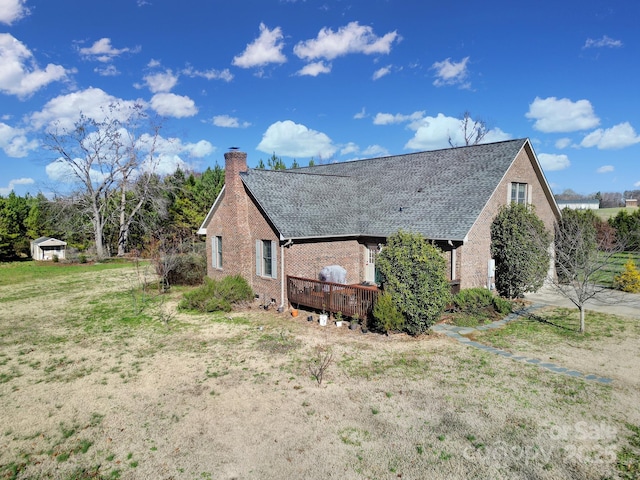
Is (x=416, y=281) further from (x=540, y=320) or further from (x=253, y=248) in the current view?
(x=253, y=248)

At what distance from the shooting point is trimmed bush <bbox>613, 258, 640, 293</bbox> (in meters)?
19.5

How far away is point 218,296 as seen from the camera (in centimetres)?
1703

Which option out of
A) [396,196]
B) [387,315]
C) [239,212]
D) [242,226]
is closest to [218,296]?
[242,226]

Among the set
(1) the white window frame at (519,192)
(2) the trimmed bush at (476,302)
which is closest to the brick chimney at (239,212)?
(2) the trimmed bush at (476,302)

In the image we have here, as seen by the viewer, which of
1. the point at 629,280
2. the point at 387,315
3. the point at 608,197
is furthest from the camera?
the point at 608,197

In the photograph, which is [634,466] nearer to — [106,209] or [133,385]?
[133,385]

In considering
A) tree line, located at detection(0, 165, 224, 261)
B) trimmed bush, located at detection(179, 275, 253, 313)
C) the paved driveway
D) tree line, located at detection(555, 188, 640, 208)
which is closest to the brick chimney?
trimmed bush, located at detection(179, 275, 253, 313)

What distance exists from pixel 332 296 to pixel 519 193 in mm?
10828

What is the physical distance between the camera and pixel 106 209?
1581 inches

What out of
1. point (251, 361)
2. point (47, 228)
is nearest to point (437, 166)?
point (251, 361)

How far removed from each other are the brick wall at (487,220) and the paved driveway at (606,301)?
281cm

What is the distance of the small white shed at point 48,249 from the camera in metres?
37.2

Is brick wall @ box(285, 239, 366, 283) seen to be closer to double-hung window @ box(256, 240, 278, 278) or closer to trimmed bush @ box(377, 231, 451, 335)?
double-hung window @ box(256, 240, 278, 278)

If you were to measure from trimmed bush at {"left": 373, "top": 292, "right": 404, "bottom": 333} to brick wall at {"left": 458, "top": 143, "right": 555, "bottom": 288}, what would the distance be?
4.38 m
